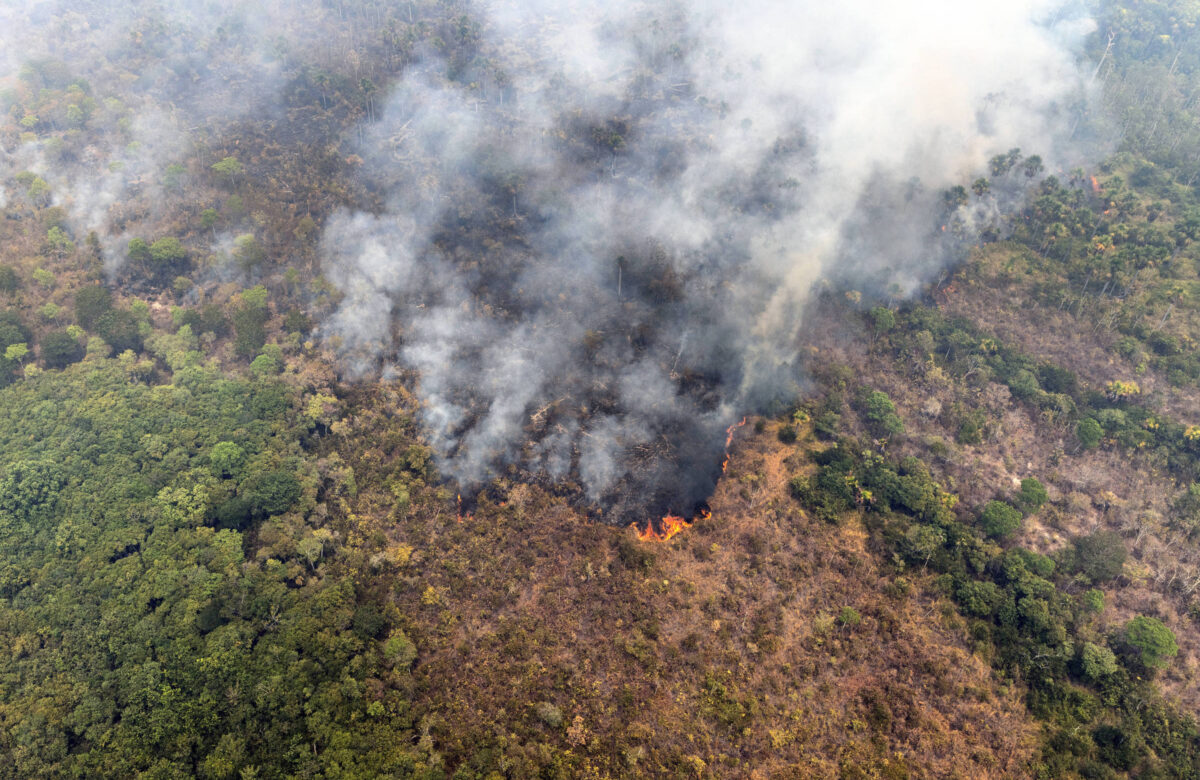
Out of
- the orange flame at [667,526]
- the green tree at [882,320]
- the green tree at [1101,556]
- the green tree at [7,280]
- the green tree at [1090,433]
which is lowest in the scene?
the orange flame at [667,526]

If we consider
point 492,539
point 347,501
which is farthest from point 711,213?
point 347,501

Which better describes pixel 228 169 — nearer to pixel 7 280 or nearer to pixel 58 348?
pixel 7 280

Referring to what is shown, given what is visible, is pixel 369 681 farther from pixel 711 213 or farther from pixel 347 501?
pixel 711 213

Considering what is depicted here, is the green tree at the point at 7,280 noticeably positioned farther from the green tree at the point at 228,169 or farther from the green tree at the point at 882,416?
the green tree at the point at 882,416

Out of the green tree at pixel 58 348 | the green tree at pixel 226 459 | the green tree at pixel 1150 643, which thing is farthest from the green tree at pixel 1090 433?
the green tree at pixel 58 348

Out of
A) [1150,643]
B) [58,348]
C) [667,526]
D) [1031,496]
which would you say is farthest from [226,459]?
[1150,643]
